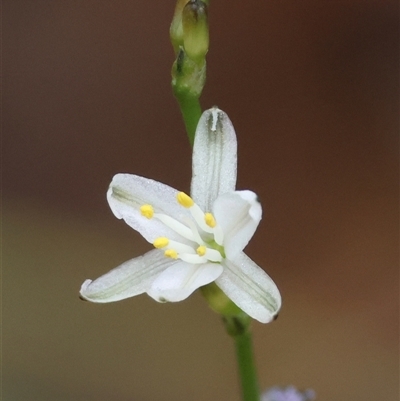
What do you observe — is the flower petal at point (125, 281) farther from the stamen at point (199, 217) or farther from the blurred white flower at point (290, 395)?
the blurred white flower at point (290, 395)

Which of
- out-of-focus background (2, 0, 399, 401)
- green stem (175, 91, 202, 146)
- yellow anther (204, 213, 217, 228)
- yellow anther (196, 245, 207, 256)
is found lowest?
yellow anther (196, 245, 207, 256)

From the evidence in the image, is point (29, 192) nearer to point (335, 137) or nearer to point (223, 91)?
point (223, 91)

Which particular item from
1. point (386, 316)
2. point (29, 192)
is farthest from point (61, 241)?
point (386, 316)

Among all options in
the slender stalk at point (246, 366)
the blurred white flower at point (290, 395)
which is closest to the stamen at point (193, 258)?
the slender stalk at point (246, 366)

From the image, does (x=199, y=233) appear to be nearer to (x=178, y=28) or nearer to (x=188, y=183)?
(x=178, y=28)

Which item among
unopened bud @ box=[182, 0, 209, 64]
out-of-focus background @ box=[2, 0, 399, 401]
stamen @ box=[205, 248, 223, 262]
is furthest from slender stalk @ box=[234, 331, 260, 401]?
Result: out-of-focus background @ box=[2, 0, 399, 401]

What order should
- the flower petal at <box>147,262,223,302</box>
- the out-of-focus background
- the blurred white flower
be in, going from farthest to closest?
the out-of-focus background < the blurred white flower < the flower petal at <box>147,262,223,302</box>

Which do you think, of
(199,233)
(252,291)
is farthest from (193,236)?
(252,291)

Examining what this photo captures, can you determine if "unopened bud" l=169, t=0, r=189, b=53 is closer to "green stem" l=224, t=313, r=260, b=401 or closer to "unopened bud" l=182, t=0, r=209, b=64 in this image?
"unopened bud" l=182, t=0, r=209, b=64
